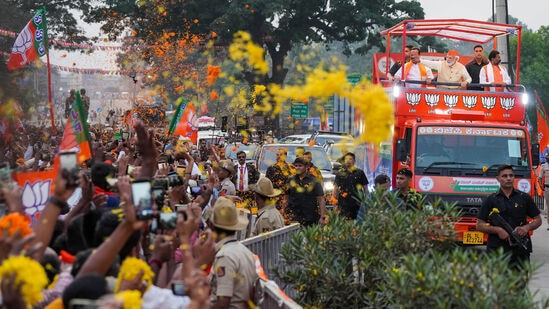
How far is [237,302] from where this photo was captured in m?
7.18

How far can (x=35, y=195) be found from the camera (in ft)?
24.8

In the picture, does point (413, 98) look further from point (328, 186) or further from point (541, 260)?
point (328, 186)

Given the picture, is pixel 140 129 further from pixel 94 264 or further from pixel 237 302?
pixel 94 264

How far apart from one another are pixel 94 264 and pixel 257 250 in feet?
16.0

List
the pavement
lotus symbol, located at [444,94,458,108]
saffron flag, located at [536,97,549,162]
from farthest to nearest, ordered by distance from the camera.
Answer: saffron flag, located at [536,97,549,162] < lotus symbol, located at [444,94,458,108] < the pavement

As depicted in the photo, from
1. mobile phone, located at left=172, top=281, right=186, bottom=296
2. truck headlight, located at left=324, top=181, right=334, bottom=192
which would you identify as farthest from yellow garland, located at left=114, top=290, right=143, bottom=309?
truck headlight, located at left=324, top=181, right=334, bottom=192

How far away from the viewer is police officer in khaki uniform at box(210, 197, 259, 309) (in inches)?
277

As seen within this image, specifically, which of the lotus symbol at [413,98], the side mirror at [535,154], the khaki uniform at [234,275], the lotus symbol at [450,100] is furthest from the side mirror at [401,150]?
the khaki uniform at [234,275]

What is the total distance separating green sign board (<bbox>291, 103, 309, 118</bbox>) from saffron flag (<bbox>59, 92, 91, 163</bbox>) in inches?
1620

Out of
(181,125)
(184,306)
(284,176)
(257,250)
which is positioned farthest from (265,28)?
(184,306)

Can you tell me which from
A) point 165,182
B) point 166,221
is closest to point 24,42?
point 165,182

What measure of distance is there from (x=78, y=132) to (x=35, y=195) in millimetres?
1900

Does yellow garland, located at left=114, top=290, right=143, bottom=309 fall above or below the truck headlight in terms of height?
above

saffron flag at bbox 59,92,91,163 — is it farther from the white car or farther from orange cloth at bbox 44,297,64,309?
the white car
